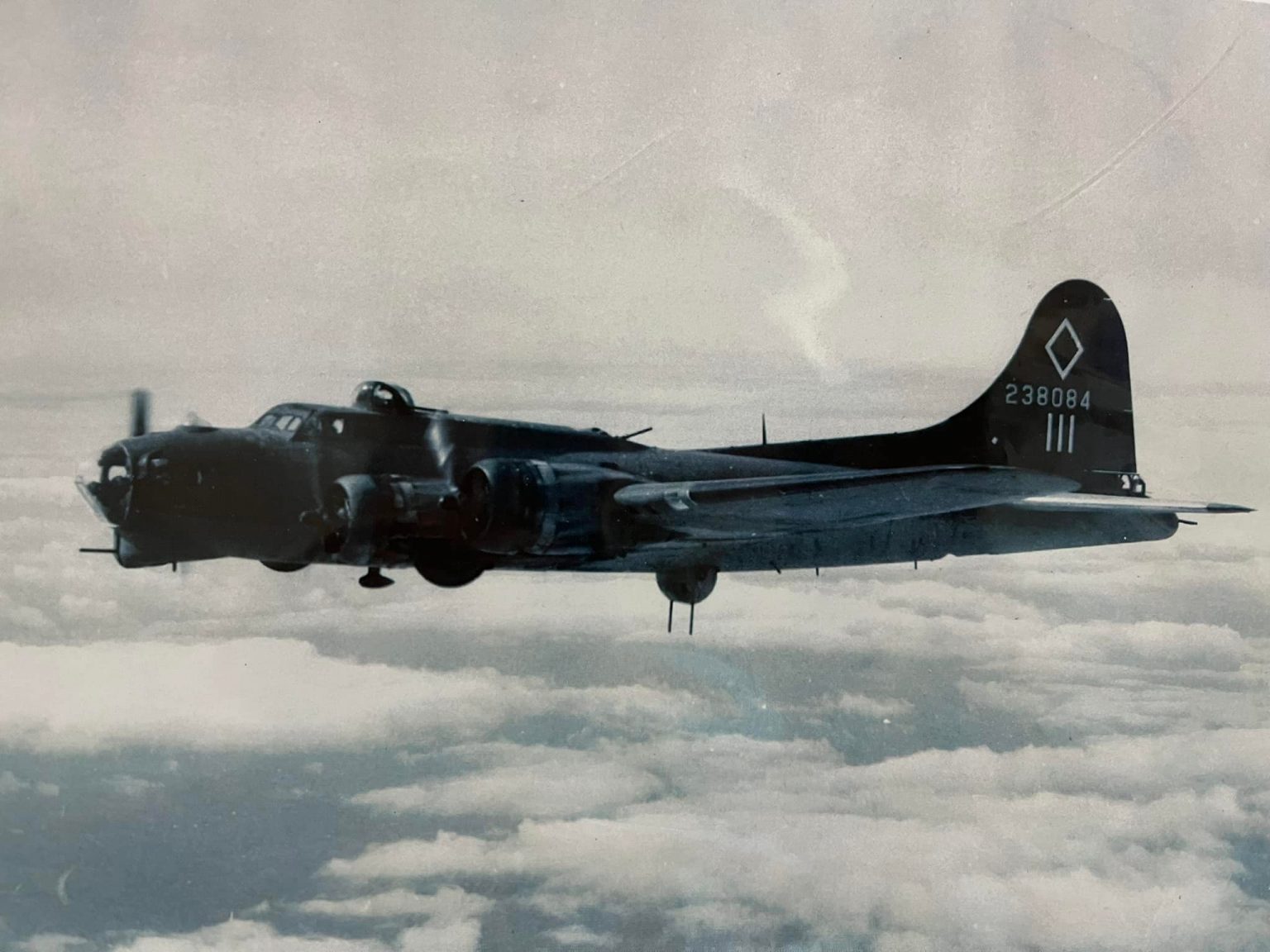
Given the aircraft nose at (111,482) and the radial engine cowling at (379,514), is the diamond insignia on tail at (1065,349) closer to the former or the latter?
the radial engine cowling at (379,514)

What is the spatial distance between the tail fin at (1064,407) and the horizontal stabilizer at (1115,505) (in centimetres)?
6

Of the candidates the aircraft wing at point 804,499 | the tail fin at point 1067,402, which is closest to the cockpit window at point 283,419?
the aircraft wing at point 804,499

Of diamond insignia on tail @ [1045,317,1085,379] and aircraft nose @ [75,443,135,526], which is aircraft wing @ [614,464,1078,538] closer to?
diamond insignia on tail @ [1045,317,1085,379]

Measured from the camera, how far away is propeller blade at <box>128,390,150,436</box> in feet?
14.0

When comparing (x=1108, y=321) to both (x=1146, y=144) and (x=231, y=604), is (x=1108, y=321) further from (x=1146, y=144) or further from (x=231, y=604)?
(x=231, y=604)

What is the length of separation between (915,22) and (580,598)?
276 cm

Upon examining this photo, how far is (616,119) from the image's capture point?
4965 millimetres

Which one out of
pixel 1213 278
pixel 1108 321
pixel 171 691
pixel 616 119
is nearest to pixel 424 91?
pixel 616 119

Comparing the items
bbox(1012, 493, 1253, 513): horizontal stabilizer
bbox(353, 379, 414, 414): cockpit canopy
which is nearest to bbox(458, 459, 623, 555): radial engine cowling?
bbox(353, 379, 414, 414): cockpit canopy

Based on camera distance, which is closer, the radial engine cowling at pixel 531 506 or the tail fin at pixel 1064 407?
the radial engine cowling at pixel 531 506

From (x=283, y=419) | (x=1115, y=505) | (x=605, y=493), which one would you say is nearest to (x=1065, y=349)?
(x=1115, y=505)

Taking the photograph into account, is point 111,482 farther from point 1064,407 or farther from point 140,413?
point 1064,407

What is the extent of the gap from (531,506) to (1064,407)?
2.53 meters

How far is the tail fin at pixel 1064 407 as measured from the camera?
5289mm
